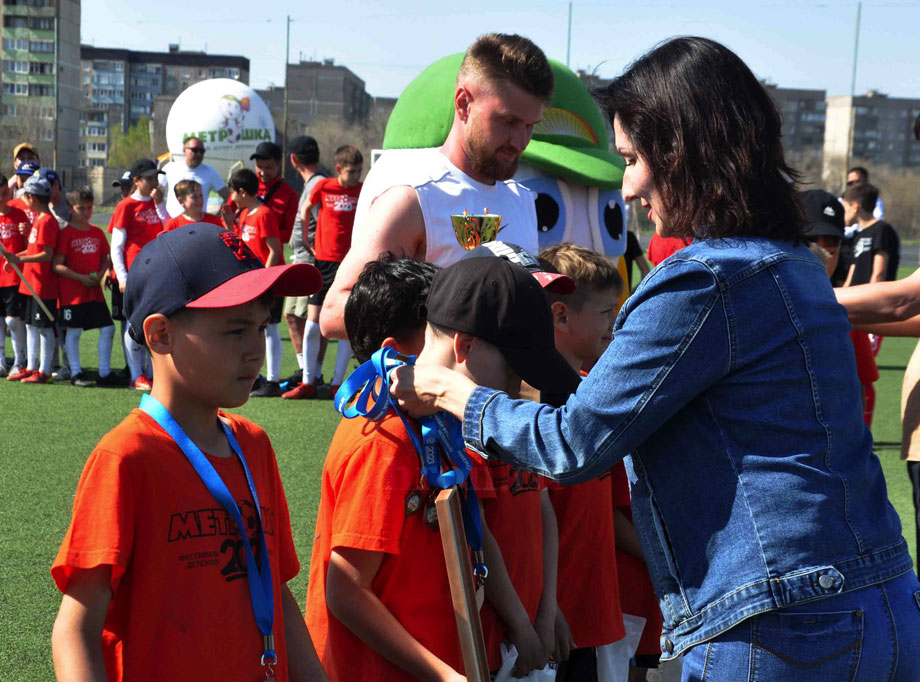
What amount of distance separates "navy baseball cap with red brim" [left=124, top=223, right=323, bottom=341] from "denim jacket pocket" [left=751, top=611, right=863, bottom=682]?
1074mm

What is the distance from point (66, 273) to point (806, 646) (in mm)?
8316

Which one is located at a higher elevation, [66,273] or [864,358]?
[66,273]

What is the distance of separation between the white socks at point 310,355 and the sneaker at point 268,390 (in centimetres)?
30

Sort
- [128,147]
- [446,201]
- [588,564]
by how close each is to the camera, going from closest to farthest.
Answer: [588,564] → [446,201] → [128,147]

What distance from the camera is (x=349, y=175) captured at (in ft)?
28.9

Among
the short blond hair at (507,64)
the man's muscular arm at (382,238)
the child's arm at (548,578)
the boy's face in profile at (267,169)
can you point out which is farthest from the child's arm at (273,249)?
the child's arm at (548,578)

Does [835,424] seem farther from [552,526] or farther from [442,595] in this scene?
[552,526]

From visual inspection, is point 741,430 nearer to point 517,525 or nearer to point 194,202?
point 517,525

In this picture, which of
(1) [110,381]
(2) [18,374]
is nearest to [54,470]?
(1) [110,381]

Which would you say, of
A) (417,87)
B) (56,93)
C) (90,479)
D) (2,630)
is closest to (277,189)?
(417,87)

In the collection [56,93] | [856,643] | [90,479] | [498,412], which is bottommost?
[856,643]

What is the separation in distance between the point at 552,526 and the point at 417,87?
3058 mm

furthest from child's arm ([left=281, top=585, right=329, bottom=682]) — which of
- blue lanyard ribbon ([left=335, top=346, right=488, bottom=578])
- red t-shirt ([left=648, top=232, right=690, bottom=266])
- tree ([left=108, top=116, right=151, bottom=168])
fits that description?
tree ([left=108, top=116, right=151, bottom=168])

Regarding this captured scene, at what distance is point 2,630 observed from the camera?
12.6ft
